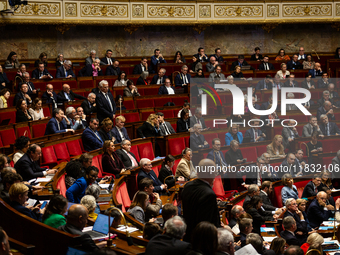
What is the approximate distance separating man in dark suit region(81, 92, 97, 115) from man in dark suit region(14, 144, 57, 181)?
2.25 m

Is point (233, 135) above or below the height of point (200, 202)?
below

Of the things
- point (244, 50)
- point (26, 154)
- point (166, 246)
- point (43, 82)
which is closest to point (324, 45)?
point (244, 50)

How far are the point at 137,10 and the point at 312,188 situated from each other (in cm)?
585

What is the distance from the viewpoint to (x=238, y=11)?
9.80 meters

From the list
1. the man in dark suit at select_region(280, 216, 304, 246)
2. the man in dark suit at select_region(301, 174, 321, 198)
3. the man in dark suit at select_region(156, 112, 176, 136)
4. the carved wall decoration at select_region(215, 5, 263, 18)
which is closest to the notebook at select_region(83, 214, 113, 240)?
the man in dark suit at select_region(280, 216, 304, 246)

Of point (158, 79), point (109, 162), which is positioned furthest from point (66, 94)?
point (109, 162)

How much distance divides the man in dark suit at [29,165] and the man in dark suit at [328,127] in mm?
3844

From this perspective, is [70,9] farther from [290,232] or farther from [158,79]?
[290,232]

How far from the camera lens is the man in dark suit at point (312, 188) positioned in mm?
4629

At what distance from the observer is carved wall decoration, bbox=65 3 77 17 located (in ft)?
28.8

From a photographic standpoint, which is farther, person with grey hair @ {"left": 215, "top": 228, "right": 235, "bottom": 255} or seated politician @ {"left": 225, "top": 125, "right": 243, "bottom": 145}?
seated politician @ {"left": 225, "top": 125, "right": 243, "bottom": 145}

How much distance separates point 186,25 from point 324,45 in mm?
3312

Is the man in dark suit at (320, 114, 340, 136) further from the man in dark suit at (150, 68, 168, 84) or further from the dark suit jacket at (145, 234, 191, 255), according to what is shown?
the dark suit jacket at (145, 234, 191, 255)

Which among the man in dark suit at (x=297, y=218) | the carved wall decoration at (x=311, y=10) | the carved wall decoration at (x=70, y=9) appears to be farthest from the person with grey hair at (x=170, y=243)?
the carved wall decoration at (x=311, y=10)
